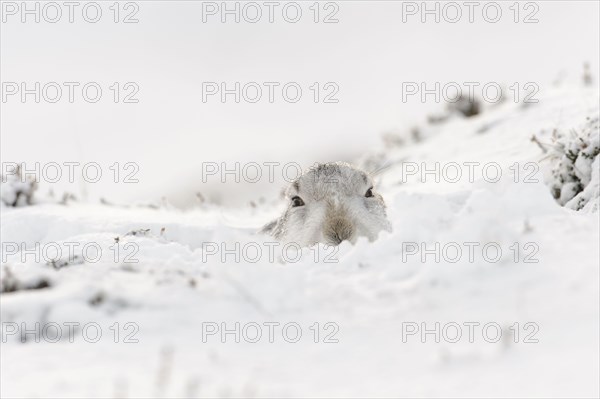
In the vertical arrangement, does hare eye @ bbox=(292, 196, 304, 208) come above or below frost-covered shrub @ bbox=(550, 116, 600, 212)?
below

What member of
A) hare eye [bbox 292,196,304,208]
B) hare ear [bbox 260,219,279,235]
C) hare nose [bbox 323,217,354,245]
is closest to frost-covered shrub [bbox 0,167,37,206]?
hare ear [bbox 260,219,279,235]

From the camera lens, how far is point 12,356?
319cm

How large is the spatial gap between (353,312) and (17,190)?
6.82 m

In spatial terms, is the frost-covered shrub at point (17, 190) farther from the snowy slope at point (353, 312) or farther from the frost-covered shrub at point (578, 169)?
the frost-covered shrub at point (578, 169)

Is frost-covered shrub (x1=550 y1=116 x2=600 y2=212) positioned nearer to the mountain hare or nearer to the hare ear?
the mountain hare

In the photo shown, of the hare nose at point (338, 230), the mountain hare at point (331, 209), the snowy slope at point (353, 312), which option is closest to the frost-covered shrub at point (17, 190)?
the mountain hare at point (331, 209)

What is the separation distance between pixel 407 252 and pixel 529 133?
715 centimetres

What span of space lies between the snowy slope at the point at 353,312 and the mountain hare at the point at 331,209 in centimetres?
141

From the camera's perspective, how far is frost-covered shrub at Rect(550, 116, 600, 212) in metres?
6.45

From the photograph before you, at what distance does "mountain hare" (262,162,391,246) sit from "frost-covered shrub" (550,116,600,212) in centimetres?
166

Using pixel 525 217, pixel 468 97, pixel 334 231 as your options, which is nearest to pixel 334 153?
pixel 468 97

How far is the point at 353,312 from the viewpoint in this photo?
3.21 metres

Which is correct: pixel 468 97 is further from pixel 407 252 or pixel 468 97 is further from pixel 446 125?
pixel 407 252

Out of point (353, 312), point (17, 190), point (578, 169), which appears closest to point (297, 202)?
point (578, 169)
